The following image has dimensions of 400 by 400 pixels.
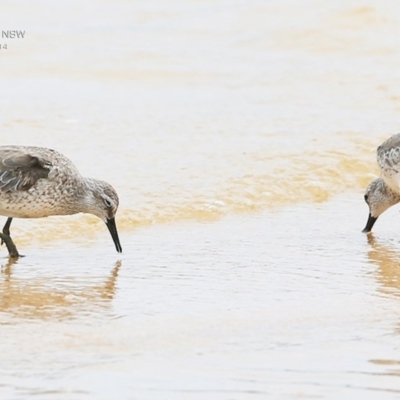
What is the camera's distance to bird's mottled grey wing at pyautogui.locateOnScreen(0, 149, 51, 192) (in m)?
7.52

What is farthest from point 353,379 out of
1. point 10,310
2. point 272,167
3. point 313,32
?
point 313,32

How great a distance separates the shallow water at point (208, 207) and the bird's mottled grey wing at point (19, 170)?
461 millimetres

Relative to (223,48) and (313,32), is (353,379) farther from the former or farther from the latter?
(313,32)

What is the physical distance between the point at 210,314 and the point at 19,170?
220cm

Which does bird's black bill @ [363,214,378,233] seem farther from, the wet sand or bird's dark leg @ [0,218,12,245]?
bird's dark leg @ [0,218,12,245]

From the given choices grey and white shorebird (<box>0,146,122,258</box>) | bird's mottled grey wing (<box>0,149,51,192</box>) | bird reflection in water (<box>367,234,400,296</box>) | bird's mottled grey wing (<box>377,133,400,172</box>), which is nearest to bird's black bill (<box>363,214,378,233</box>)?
bird reflection in water (<box>367,234,400,296</box>)

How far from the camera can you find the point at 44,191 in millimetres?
7730

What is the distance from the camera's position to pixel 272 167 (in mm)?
9852

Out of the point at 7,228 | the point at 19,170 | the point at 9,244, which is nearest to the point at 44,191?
the point at 19,170

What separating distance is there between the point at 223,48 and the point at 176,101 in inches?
120

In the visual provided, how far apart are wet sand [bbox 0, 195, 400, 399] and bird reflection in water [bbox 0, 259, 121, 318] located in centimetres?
1

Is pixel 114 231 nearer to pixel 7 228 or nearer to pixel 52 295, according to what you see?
pixel 7 228

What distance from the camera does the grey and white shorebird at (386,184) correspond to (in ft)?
29.0

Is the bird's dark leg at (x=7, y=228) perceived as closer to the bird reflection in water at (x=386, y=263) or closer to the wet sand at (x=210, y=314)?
the wet sand at (x=210, y=314)
